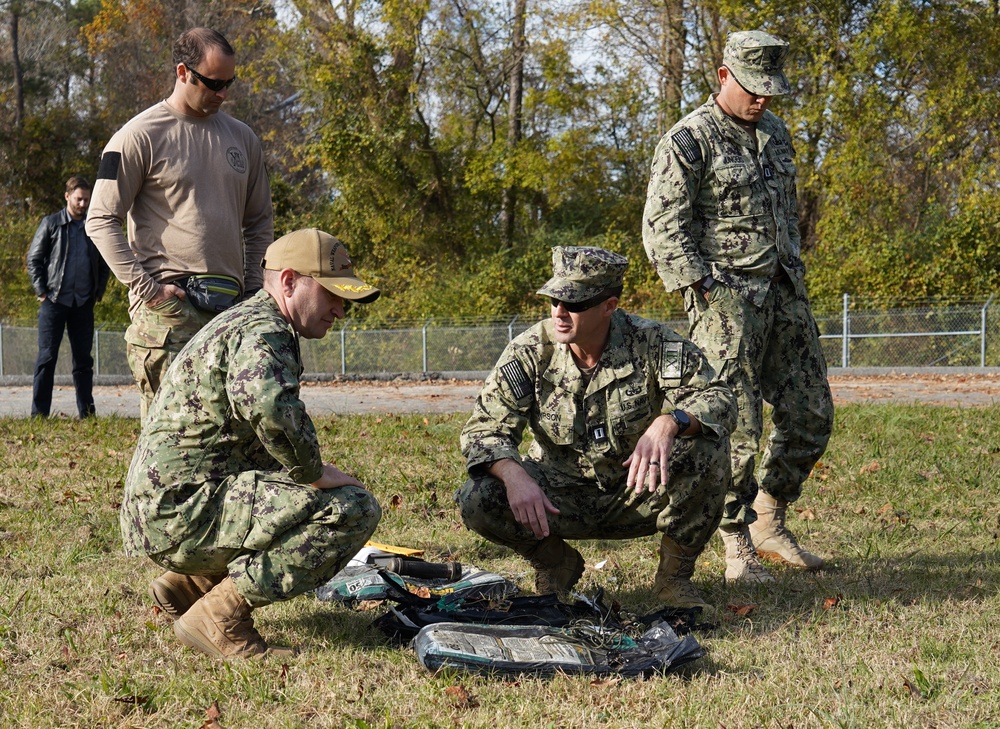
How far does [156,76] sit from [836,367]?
82.5ft

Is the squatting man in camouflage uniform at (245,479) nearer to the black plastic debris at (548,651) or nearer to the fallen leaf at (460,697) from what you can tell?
the black plastic debris at (548,651)

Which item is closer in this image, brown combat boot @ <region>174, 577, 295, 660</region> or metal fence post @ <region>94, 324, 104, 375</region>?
brown combat boot @ <region>174, 577, 295, 660</region>

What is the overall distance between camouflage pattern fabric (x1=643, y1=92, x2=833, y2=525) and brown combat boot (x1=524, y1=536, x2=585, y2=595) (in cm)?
74

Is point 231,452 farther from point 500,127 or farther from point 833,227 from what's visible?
point 500,127

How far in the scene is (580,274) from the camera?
13.8 feet

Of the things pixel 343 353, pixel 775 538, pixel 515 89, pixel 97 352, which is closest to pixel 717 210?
pixel 775 538

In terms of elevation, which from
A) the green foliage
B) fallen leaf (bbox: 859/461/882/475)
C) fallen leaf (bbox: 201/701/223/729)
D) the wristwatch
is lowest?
fallen leaf (bbox: 201/701/223/729)

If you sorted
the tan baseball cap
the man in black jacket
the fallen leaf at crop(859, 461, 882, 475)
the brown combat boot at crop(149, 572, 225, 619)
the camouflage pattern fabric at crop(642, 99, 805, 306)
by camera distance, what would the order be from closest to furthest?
1. the tan baseball cap
2. the brown combat boot at crop(149, 572, 225, 619)
3. the camouflage pattern fabric at crop(642, 99, 805, 306)
4. the fallen leaf at crop(859, 461, 882, 475)
5. the man in black jacket


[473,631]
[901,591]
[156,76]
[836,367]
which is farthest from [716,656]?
[156,76]

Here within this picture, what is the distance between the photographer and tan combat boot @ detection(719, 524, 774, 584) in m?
4.86

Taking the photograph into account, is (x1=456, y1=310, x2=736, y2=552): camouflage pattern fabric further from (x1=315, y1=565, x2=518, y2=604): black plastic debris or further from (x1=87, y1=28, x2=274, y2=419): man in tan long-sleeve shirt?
(x1=87, y1=28, x2=274, y2=419): man in tan long-sleeve shirt

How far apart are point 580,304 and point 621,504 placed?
0.90 metres

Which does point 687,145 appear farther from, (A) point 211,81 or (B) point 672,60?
(B) point 672,60

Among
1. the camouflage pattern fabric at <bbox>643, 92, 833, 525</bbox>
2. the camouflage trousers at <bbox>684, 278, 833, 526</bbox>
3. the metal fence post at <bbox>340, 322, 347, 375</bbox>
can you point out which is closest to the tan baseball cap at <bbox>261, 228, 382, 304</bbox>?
the camouflage pattern fabric at <bbox>643, 92, 833, 525</bbox>
